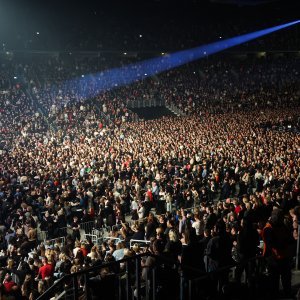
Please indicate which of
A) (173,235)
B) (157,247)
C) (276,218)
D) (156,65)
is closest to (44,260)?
(173,235)

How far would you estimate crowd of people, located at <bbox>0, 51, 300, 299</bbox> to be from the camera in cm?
689

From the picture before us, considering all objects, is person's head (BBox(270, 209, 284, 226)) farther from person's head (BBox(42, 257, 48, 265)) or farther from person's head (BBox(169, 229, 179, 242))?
person's head (BBox(42, 257, 48, 265))

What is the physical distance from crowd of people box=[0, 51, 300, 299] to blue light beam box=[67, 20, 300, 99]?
79.4 inches

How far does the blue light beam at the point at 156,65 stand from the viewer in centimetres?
4212

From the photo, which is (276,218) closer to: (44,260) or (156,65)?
(44,260)

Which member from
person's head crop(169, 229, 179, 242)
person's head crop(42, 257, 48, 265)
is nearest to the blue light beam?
person's head crop(42, 257, 48, 265)

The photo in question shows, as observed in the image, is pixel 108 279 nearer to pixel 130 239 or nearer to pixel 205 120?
pixel 130 239

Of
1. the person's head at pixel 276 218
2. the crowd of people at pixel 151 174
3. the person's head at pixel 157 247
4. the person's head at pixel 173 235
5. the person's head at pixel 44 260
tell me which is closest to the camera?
the person's head at pixel 276 218

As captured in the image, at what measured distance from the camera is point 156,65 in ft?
156

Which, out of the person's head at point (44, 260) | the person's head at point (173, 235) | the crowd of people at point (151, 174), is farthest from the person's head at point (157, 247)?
the person's head at point (44, 260)

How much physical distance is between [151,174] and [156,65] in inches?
1258

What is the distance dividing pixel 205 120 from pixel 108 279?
2276 cm

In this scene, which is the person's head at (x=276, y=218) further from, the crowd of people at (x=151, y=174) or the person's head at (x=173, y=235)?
the person's head at (x=173, y=235)

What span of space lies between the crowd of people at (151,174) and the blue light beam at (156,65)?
202 cm
